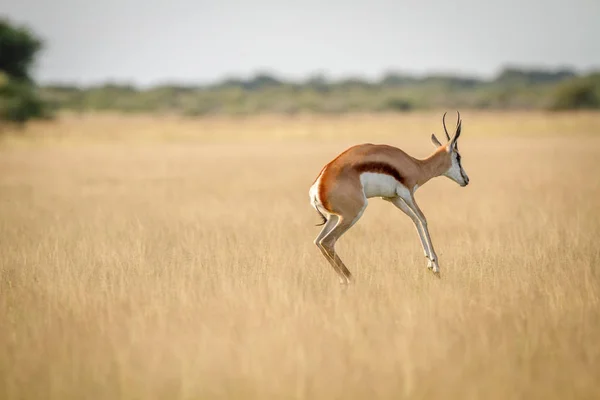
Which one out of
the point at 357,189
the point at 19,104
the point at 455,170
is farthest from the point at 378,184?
the point at 19,104

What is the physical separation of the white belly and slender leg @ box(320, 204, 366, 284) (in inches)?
11.1

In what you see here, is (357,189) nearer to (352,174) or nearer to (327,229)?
(352,174)

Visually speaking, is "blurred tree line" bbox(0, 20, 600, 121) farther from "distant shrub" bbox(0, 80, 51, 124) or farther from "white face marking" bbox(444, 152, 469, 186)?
"white face marking" bbox(444, 152, 469, 186)

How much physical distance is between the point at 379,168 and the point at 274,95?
9194 centimetres

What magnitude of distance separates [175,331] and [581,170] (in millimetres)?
15580

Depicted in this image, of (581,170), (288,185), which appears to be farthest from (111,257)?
(581,170)

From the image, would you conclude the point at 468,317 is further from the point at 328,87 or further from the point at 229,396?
the point at 328,87

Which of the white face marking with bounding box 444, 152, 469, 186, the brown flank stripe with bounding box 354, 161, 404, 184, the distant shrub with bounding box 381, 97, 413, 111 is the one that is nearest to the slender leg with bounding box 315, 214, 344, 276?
the brown flank stripe with bounding box 354, 161, 404, 184

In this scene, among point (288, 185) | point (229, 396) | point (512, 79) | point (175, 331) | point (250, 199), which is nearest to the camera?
point (229, 396)

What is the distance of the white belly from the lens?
25.4 ft

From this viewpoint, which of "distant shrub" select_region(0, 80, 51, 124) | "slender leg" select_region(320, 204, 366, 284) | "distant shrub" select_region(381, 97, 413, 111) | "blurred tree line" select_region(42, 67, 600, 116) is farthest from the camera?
"distant shrub" select_region(381, 97, 413, 111)

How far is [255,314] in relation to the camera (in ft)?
20.2

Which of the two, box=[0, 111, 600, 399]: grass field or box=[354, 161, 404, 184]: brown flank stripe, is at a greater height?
box=[354, 161, 404, 184]: brown flank stripe

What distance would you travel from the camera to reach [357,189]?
7.60 m
